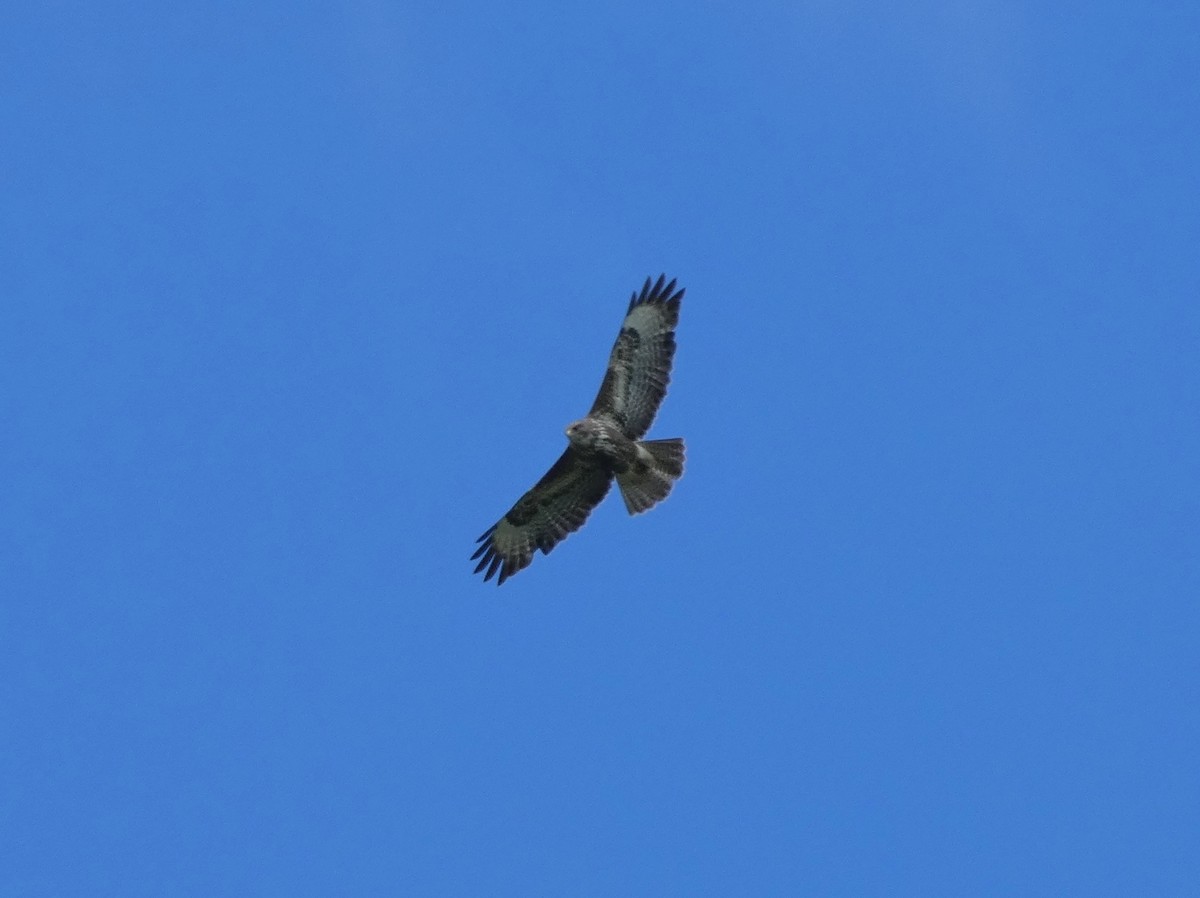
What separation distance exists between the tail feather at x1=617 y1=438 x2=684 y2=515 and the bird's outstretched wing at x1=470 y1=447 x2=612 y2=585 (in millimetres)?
344

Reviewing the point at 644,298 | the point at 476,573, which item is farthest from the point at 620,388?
the point at 476,573

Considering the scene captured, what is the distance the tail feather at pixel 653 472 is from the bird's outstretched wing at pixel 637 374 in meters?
0.18

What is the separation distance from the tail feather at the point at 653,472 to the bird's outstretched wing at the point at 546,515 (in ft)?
1.13

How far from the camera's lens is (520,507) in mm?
19984

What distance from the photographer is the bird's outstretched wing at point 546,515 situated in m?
19.5

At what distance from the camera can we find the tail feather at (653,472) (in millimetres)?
19094

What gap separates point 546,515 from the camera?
2005 cm

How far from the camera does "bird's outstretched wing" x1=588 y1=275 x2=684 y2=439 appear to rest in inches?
752

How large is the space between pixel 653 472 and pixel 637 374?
2.96 ft

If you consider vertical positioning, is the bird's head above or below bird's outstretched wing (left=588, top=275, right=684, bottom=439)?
below

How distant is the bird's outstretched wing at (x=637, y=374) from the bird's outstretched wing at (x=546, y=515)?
0.54 m

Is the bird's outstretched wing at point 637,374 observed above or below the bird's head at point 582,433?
above

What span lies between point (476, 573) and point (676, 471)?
8.25 ft

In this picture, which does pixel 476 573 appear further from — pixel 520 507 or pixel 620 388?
pixel 620 388
